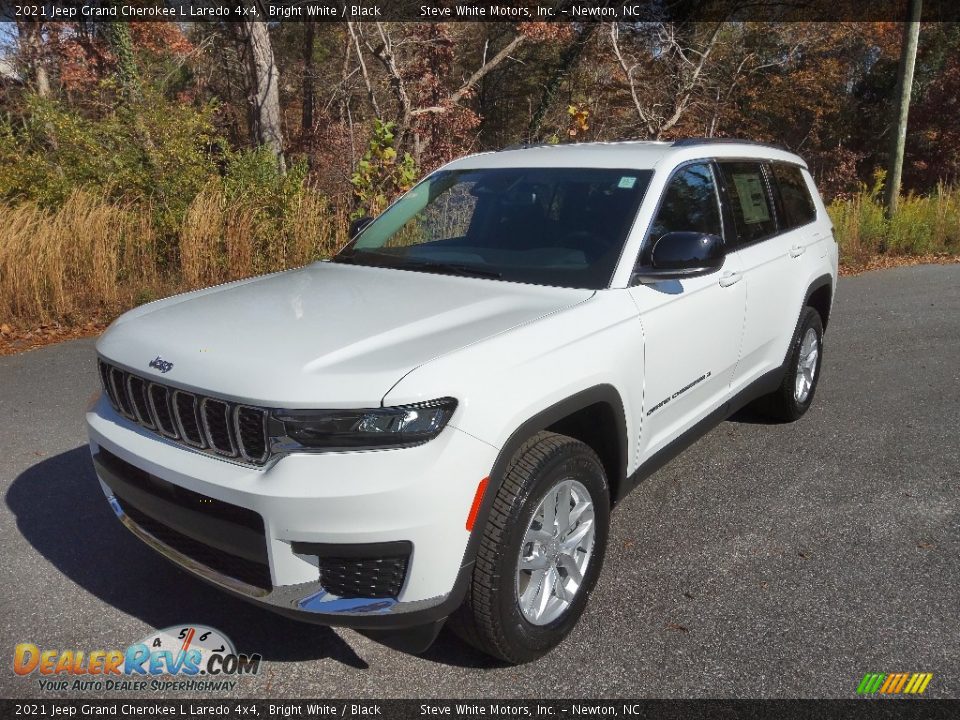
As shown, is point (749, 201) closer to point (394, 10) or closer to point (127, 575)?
point (127, 575)

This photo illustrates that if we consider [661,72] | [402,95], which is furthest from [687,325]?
[661,72]

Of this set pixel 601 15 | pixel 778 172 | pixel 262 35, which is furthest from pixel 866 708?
pixel 601 15

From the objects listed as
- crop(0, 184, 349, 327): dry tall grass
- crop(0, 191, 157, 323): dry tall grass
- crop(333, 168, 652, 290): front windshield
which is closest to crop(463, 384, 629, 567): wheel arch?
crop(333, 168, 652, 290): front windshield

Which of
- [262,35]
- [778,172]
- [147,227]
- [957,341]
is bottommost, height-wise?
[957,341]

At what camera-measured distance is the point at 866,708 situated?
99.2 inches

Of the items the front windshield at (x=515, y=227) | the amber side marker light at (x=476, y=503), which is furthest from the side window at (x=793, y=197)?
the amber side marker light at (x=476, y=503)

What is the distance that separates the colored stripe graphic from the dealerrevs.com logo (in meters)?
2.17

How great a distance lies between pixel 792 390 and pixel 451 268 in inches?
108

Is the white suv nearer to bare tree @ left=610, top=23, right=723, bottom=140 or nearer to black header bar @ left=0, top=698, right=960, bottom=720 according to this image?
black header bar @ left=0, top=698, right=960, bottom=720

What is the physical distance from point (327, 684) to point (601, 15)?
62.4ft

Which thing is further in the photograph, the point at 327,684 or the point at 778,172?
the point at 778,172

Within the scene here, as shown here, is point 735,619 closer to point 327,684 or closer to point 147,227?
point 327,684

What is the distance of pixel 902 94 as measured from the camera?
51.6 ft

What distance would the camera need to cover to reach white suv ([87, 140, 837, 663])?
2.24 m
